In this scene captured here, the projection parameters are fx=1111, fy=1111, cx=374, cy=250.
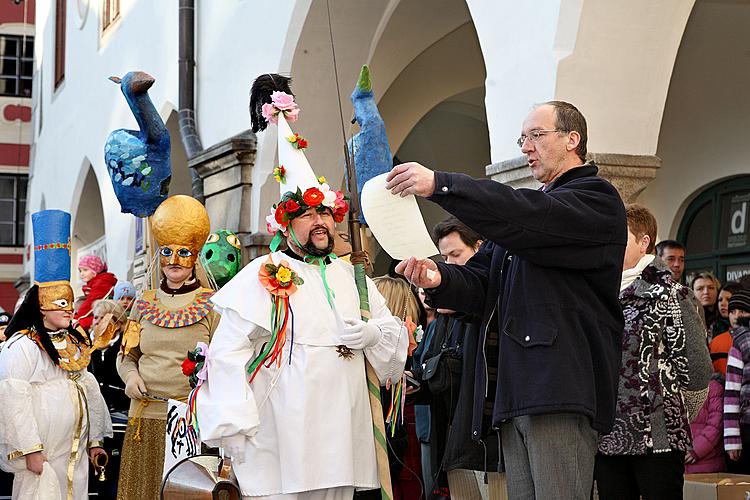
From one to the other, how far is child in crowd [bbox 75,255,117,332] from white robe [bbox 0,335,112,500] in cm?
249

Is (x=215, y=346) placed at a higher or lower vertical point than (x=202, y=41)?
lower

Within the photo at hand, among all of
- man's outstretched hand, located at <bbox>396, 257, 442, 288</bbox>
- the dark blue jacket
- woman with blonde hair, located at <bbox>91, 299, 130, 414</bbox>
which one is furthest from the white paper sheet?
woman with blonde hair, located at <bbox>91, 299, 130, 414</bbox>

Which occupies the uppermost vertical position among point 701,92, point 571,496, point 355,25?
point 355,25

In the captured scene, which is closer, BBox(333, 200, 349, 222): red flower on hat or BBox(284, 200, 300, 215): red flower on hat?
BBox(284, 200, 300, 215): red flower on hat

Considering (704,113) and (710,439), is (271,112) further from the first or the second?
(704,113)

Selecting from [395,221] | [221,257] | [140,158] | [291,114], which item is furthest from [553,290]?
[140,158]

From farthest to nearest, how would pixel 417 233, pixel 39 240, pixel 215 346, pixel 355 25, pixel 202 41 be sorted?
pixel 202 41
pixel 355 25
pixel 39 240
pixel 215 346
pixel 417 233

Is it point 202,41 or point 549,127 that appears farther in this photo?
point 202,41

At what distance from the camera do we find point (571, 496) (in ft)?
11.1

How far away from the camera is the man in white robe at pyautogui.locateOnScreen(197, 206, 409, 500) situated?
4.12 m

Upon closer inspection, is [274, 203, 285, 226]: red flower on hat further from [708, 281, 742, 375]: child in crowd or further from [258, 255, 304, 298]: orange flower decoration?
[708, 281, 742, 375]: child in crowd

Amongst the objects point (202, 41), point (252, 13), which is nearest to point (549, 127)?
point (252, 13)

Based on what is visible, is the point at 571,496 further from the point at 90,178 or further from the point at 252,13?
the point at 90,178

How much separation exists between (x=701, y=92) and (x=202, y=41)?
4.89 m
